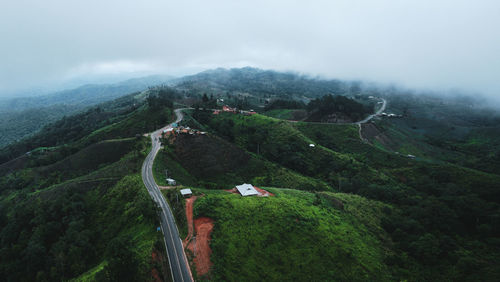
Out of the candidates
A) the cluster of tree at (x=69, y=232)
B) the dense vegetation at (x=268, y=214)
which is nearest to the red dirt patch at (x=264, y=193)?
the dense vegetation at (x=268, y=214)

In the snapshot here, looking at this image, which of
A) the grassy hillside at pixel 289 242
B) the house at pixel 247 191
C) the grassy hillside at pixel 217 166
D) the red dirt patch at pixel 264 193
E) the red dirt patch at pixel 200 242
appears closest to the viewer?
the red dirt patch at pixel 200 242

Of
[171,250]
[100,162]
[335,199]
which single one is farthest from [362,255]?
[100,162]

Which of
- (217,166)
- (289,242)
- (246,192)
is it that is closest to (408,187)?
(289,242)

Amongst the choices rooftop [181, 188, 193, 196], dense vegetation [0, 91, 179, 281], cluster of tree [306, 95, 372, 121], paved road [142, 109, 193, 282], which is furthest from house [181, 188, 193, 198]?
cluster of tree [306, 95, 372, 121]

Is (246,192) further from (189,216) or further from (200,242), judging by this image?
(200,242)

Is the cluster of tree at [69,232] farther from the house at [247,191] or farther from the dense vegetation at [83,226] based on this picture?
the house at [247,191]

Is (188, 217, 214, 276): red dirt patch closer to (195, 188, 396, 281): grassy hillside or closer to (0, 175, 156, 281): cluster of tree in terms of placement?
(195, 188, 396, 281): grassy hillside

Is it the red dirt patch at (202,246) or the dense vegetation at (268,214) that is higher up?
the red dirt patch at (202,246)

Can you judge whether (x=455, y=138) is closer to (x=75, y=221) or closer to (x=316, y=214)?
(x=316, y=214)
